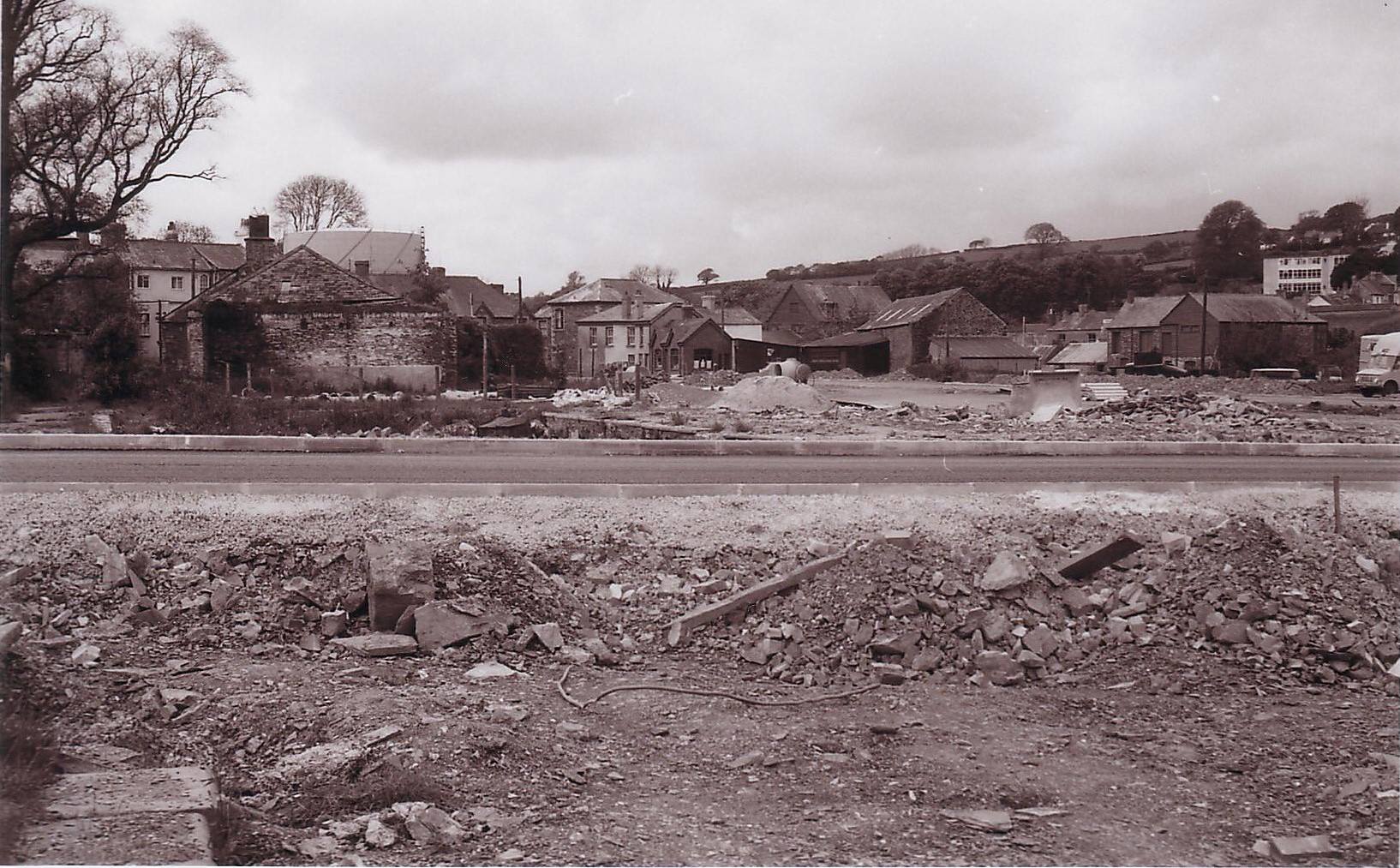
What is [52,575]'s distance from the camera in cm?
802

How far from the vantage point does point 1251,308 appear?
5847cm

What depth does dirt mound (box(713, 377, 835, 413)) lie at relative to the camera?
92.5 ft

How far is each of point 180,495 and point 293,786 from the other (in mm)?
4608

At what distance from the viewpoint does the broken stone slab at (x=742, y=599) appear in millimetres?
7977

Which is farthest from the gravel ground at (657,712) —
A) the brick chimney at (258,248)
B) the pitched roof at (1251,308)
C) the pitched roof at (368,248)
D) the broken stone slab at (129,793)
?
the pitched roof at (1251,308)

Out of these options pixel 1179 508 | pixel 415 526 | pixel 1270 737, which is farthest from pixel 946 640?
pixel 415 526

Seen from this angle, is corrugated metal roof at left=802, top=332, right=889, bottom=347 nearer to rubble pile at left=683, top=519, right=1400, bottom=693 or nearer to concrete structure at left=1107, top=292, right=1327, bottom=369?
concrete structure at left=1107, top=292, right=1327, bottom=369

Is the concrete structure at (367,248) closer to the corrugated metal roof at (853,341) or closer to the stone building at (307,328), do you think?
the stone building at (307,328)

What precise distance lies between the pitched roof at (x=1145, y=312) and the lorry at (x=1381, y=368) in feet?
80.2

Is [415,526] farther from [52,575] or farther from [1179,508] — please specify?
[1179,508]

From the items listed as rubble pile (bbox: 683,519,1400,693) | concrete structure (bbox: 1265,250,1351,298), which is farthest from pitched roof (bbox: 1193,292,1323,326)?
rubble pile (bbox: 683,519,1400,693)

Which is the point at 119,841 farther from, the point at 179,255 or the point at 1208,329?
the point at 1208,329

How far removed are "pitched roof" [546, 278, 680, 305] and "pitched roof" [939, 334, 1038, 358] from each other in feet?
108

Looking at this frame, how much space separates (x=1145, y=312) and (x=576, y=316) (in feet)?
135
